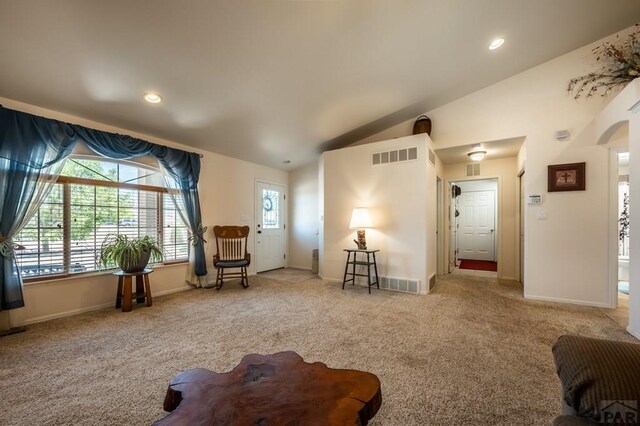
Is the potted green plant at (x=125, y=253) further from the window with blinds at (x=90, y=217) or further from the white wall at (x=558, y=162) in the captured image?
the white wall at (x=558, y=162)

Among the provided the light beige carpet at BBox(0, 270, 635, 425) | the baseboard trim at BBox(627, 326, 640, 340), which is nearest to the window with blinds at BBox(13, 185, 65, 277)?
the light beige carpet at BBox(0, 270, 635, 425)

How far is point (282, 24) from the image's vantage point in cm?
242

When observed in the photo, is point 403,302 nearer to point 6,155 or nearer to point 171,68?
point 171,68

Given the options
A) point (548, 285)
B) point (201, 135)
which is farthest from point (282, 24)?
point (548, 285)

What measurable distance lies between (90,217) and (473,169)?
6495 millimetres

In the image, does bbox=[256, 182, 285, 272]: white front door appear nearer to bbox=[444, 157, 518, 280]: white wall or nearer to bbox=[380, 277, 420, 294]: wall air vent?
bbox=[380, 277, 420, 294]: wall air vent

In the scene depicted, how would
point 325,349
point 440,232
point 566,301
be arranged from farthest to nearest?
point 440,232, point 566,301, point 325,349

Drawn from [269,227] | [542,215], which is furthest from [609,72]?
[269,227]

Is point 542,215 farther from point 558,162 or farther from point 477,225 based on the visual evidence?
point 477,225

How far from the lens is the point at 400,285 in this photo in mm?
4238

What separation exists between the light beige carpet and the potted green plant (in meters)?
0.58

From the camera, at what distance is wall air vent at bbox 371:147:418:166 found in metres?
4.22

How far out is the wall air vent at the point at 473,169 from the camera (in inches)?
213

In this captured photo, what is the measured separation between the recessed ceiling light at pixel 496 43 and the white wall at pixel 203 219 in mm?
4333
